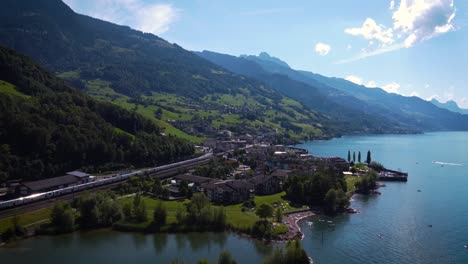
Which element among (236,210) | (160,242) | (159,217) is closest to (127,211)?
(159,217)

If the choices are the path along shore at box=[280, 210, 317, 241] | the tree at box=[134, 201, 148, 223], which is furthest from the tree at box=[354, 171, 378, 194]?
the tree at box=[134, 201, 148, 223]

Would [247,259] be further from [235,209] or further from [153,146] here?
[153,146]

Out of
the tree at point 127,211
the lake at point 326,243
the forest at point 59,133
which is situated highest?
the forest at point 59,133

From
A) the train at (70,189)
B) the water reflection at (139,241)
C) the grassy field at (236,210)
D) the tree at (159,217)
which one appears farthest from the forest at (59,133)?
the water reflection at (139,241)

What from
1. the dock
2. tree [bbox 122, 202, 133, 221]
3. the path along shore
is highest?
the dock

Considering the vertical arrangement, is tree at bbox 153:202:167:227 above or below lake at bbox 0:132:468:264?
above

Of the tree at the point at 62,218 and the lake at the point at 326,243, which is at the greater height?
the tree at the point at 62,218

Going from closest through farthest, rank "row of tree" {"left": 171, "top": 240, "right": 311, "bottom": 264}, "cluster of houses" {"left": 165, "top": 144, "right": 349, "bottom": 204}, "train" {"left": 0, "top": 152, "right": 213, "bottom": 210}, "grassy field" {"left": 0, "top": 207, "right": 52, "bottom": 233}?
"row of tree" {"left": 171, "top": 240, "right": 311, "bottom": 264}, "grassy field" {"left": 0, "top": 207, "right": 52, "bottom": 233}, "train" {"left": 0, "top": 152, "right": 213, "bottom": 210}, "cluster of houses" {"left": 165, "top": 144, "right": 349, "bottom": 204}

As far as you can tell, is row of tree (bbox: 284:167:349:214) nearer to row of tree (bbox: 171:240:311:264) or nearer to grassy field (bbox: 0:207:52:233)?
row of tree (bbox: 171:240:311:264)

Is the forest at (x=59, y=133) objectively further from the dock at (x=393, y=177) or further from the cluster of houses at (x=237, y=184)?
the dock at (x=393, y=177)

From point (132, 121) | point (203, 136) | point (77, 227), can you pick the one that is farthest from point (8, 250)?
point (203, 136)
